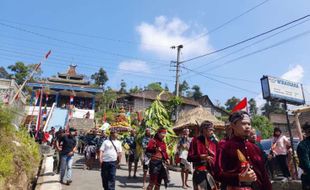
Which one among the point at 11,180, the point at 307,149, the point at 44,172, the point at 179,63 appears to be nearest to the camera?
the point at 307,149

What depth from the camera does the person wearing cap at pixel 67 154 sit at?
30.9ft

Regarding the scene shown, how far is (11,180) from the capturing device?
653 centimetres

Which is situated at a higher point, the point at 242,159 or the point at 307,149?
the point at 307,149

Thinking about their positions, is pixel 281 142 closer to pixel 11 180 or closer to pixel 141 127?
pixel 141 127

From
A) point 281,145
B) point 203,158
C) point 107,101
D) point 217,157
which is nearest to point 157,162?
point 203,158

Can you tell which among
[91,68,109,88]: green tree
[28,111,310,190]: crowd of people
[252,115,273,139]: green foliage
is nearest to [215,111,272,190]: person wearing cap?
[28,111,310,190]: crowd of people

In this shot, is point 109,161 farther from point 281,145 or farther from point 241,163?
point 281,145

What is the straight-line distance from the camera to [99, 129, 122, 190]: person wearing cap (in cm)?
726

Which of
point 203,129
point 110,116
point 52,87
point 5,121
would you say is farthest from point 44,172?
point 52,87

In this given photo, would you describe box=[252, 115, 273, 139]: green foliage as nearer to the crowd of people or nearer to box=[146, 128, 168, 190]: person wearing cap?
the crowd of people

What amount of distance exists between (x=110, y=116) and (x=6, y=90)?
2083cm

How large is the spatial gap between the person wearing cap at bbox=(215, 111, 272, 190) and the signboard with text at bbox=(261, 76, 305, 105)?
609 cm

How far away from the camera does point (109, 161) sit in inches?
291

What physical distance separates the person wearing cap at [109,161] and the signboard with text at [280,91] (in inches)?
190
